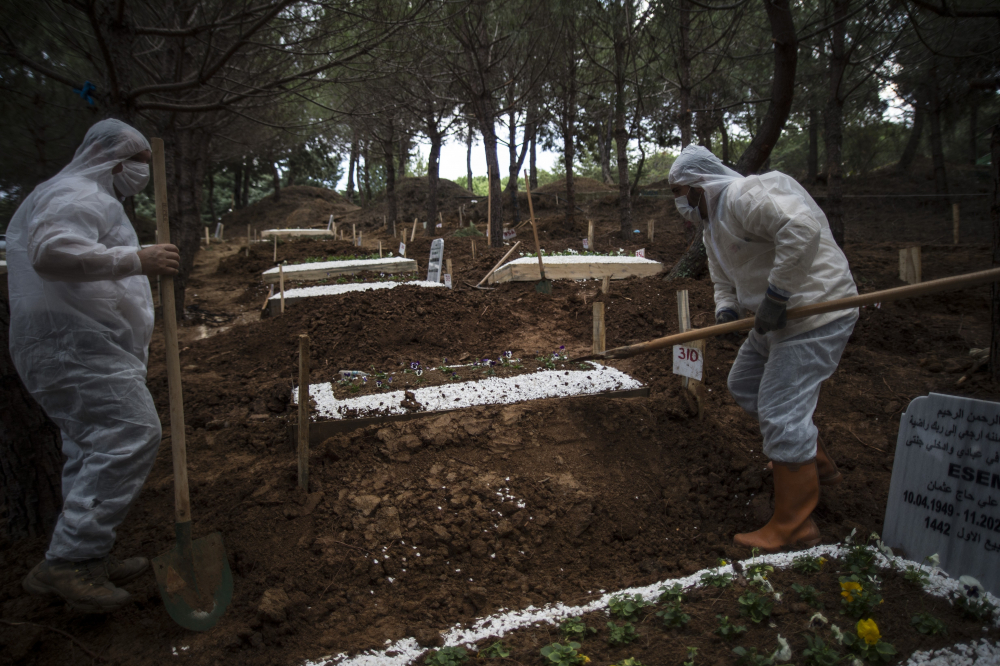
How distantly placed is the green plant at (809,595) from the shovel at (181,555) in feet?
7.62

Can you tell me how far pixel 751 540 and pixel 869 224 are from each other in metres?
16.3

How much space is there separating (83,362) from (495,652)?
1.98 m

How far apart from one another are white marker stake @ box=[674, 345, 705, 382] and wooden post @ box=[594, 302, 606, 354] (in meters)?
0.62

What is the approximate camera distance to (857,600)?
2.14 metres

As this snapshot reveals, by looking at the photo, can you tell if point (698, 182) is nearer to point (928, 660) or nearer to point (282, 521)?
point (928, 660)

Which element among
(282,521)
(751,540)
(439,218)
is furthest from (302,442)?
(439,218)

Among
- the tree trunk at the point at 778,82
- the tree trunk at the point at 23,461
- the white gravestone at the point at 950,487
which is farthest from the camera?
the tree trunk at the point at 778,82

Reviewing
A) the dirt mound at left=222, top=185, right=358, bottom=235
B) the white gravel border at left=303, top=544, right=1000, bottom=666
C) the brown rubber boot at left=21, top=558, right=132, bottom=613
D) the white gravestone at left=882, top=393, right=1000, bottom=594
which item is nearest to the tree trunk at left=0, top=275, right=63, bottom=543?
the brown rubber boot at left=21, top=558, right=132, bottom=613

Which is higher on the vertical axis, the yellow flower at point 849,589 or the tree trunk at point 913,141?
the tree trunk at point 913,141

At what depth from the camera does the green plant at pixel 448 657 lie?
2.11 meters

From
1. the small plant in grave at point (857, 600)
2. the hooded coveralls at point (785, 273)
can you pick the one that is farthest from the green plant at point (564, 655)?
the hooded coveralls at point (785, 273)

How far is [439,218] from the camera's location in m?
23.3

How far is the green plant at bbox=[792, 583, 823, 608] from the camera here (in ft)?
7.20

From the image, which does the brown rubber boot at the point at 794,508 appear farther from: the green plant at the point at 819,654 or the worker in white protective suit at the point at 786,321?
the green plant at the point at 819,654
